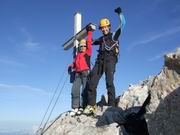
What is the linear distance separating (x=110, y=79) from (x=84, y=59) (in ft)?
6.30

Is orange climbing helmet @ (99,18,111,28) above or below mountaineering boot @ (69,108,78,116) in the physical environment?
above

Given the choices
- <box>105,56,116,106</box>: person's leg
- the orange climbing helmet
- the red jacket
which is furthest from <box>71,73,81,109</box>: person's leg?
the orange climbing helmet

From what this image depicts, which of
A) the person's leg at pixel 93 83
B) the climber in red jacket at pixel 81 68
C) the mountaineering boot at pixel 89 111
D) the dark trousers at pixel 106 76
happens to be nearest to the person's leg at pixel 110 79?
the dark trousers at pixel 106 76

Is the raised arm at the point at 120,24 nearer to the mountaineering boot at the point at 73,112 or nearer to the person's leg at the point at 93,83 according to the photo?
the person's leg at the point at 93,83

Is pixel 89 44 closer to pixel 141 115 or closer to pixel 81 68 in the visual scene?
pixel 81 68

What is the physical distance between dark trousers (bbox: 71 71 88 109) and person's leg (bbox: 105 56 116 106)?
1.42 metres

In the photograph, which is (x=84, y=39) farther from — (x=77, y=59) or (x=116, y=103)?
(x=116, y=103)

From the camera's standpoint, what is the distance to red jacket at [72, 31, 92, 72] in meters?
13.1

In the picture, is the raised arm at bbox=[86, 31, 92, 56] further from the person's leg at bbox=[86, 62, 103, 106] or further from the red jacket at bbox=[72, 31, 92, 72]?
the person's leg at bbox=[86, 62, 103, 106]

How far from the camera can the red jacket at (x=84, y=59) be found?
43.1 ft

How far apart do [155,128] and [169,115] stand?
473 millimetres

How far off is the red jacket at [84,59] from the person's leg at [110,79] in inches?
56.6

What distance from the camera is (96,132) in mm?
9539

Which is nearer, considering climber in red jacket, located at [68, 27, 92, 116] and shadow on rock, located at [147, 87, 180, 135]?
shadow on rock, located at [147, 87, 180, 135]
